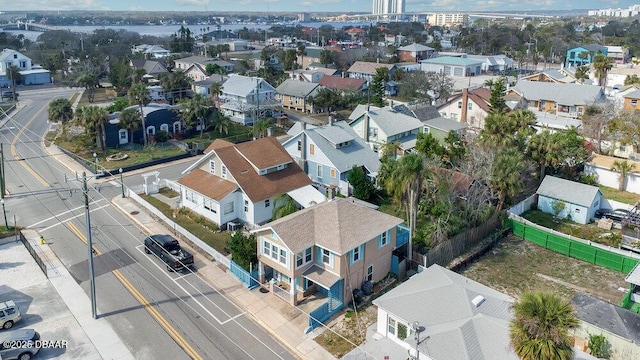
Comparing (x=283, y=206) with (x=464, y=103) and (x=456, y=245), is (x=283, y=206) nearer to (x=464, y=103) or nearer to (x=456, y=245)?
(x=456, y=245)

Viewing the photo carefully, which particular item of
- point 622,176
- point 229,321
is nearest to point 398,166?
point 229,321

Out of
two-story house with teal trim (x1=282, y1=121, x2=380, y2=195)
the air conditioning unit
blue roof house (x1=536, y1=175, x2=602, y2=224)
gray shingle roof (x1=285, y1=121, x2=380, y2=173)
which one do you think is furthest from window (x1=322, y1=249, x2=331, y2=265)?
blue roof house (x1=536, y1=175, x2=602, y2=224)

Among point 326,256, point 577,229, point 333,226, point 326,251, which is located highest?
point 333,226

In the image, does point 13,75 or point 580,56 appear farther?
point 580,56

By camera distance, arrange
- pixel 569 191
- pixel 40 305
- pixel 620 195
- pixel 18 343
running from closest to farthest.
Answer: pixel 18 343
pixel 40 305
pixel 569 191
pixel 620 195

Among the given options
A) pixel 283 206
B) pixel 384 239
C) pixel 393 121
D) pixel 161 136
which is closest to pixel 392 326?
pixel 384 239

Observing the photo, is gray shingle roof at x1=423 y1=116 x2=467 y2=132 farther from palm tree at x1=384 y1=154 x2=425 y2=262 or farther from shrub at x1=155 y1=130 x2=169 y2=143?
shrub at x1=155 y1=130 x2=169 y2=143

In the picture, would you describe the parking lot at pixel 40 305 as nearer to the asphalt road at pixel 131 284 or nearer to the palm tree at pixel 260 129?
the asphalt road at pixel 131 284
